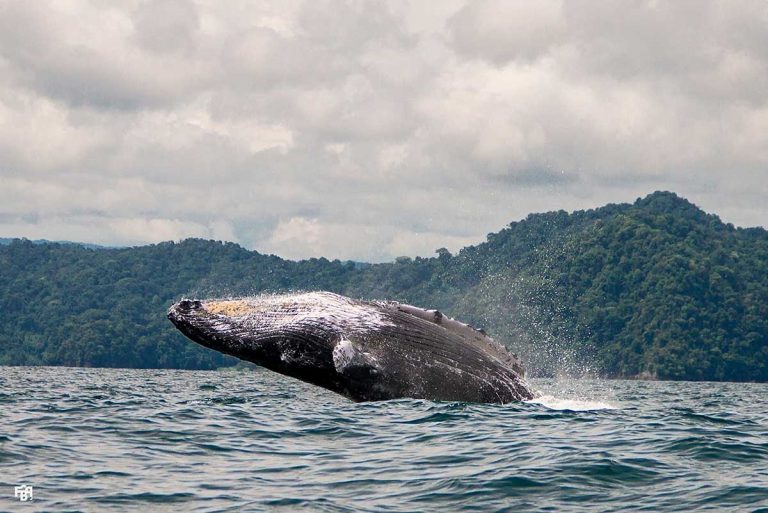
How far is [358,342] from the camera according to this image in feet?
43.8

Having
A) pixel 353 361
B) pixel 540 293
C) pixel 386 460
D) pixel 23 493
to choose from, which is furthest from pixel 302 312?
pixel 540 293

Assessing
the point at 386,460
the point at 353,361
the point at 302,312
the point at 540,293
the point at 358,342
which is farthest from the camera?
the point at 540,293

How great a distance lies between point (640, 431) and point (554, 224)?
569ft

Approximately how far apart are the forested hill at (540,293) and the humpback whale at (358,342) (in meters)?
107

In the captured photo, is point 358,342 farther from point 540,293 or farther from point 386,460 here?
point 540,293

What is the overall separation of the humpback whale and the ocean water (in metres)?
0.37

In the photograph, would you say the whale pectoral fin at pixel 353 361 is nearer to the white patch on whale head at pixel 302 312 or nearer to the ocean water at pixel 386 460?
the white patch on whale head at pixel 302 312

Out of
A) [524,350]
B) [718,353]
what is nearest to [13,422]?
[524,350]

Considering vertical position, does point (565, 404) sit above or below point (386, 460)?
above

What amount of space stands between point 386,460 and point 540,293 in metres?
127

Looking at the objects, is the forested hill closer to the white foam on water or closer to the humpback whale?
the white foam on water

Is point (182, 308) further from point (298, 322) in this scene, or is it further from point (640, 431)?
point (640, 431)

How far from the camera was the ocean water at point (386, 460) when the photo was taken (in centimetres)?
923

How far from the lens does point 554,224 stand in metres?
185
